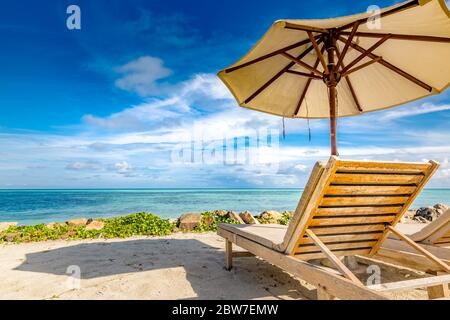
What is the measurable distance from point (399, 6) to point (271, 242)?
112 inches

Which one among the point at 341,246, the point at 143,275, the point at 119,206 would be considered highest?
the point at 341,246

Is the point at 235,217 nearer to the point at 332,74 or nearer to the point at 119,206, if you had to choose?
the point at 332,74


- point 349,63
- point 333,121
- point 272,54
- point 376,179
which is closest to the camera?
point 376,179

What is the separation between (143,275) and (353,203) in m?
2.73

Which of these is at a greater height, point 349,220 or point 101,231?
point 349,220

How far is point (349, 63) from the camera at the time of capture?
4.83 m

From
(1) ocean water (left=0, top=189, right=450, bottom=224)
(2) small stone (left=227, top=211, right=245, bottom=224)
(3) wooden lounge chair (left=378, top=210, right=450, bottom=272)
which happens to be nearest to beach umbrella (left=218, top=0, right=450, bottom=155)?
(3) wooden lounge chair (left=378, top=210, right=450, bottom=272)

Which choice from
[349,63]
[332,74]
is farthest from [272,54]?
[349,63]

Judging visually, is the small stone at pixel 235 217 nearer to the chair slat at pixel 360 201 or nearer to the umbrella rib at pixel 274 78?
the umbrella rib at pixel 274 78

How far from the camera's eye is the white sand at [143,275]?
3266mm

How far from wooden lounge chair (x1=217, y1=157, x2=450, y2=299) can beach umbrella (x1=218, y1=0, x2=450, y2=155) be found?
1.61 m

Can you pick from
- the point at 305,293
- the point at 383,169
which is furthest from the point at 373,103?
the point at 305,293

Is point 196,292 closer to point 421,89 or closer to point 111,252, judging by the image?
point 111,252

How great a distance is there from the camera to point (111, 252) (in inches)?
204
